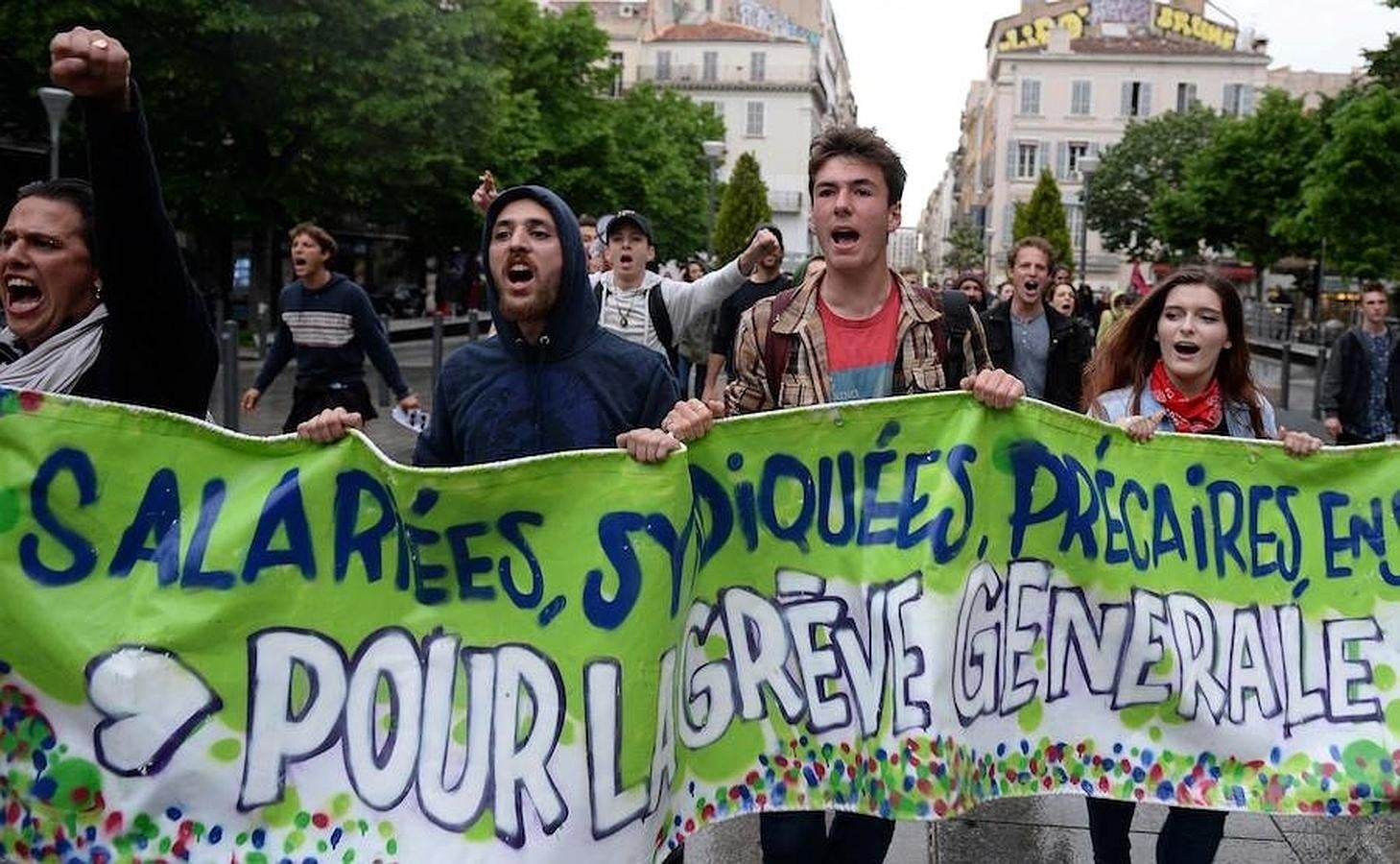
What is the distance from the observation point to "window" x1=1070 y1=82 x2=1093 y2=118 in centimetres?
8294

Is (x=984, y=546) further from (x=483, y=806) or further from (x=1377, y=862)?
(x=1377, y=862)

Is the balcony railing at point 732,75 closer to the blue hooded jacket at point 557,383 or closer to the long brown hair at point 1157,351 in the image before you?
the long brown hair at point 1157,351

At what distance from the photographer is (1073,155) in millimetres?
83688

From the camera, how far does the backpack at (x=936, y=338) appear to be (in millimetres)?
3760

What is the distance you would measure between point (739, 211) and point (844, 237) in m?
58.0

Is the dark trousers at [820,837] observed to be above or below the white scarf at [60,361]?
below

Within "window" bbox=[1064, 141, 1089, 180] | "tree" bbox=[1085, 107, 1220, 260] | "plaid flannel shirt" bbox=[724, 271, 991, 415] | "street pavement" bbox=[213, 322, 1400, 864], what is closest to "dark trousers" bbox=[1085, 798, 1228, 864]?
"street pavement" bbox=[213, 322, 1400, 864]

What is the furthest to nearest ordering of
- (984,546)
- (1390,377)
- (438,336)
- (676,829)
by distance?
(438,336) < (1390,377) < (984,546) < (676,829)

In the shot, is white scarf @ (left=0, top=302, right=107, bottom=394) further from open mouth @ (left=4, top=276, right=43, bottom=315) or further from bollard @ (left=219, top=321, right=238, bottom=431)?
bollard @ (left=219, top=321, right=238, bottom=431)

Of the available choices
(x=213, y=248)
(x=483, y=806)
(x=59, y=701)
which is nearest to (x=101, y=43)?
(x=59, y=701)

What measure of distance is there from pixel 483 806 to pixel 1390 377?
25.9ft

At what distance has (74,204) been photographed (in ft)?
10.1

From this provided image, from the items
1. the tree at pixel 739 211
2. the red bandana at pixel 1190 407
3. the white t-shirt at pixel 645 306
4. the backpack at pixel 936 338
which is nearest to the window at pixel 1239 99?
the tree at pixel 739 211

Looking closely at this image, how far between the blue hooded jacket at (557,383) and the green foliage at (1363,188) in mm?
22858
